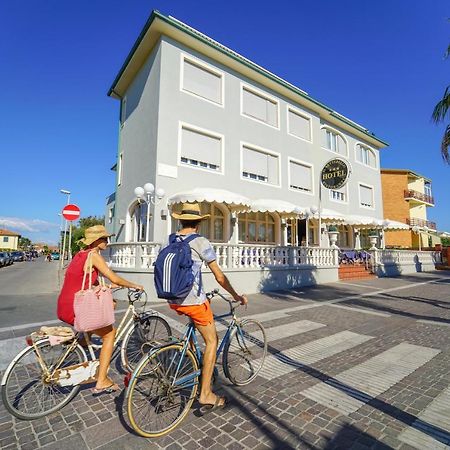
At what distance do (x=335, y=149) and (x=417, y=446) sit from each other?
69.9ft

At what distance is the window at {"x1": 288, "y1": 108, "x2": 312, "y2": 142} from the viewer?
58.2 ft

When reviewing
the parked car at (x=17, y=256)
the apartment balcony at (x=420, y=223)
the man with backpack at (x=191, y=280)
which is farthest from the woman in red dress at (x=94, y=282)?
the parked car at (x=17, y=256)

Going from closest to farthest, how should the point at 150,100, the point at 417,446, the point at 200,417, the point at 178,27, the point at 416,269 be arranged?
the point at 417,446 < the point at 200,417 < the point at 178,27 < the point at 150,100 < the point at 416,269

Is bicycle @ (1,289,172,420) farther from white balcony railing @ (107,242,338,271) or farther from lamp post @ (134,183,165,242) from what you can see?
lamp post @ (134,183,165,242)

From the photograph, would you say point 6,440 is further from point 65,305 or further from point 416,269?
point 416,269

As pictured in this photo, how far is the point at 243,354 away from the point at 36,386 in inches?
90.8

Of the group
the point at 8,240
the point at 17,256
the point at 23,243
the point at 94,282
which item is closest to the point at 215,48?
the point at 94,282

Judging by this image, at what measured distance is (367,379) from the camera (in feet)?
12.0

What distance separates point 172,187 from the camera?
1220cm

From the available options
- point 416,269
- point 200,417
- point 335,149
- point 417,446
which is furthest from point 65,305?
point 416,269

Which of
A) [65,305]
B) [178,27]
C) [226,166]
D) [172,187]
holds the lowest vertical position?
[65,305]

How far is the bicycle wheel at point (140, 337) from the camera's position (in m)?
3.55

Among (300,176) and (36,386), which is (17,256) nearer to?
(300,176)

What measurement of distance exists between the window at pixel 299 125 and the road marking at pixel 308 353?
1454 centimetres
